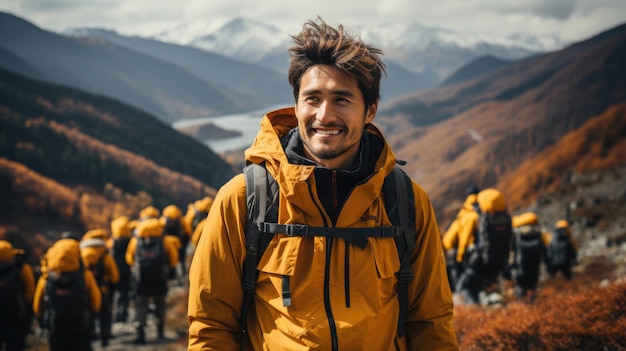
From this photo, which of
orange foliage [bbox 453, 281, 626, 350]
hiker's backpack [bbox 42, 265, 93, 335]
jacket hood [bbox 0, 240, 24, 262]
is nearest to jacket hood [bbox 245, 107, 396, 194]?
Result: orange foliage [bbox 453, 281, 626, 350]

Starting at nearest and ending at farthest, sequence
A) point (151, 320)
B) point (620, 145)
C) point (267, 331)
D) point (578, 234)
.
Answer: point (267, 331), point (151, 320), point (578, 234), point (620, 145)

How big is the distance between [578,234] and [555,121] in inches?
4949

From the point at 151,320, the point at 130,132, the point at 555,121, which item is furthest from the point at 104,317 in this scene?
the point at 555,121

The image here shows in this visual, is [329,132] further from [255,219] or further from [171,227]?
[171,227]

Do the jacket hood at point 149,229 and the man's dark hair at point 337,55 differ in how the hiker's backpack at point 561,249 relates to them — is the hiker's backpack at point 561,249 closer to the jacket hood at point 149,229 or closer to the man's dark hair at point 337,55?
the jacket hood at point 149,229

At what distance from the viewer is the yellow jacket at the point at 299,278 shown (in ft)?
7.17

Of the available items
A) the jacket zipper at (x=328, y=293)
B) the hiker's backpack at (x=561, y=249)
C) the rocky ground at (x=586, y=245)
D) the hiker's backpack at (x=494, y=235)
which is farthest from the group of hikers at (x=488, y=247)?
the jacket zipper at (x=328, y=293)

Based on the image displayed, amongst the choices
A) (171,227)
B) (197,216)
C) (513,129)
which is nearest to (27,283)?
(171,227)

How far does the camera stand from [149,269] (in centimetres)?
844

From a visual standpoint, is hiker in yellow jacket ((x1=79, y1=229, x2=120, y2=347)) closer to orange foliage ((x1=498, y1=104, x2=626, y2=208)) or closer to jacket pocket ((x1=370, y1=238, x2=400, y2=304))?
jacket pocket ((x1=370, y1=238, x2=400, y2=304))

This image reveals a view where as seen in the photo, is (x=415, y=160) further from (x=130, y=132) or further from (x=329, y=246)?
(x=329, y=246)

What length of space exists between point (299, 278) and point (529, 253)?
7.79 metres

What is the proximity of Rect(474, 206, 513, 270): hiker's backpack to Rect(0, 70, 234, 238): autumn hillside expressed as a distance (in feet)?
160

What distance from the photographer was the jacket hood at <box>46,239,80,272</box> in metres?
5.83
